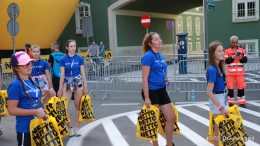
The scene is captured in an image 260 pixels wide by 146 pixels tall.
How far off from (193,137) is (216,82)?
5.59 ft

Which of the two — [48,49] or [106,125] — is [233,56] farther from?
[48,49]

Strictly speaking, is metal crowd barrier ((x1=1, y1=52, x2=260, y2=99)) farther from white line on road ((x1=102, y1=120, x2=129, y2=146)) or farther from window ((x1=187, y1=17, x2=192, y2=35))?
window ((x1=187, y1=17, x2=192, y2=35))

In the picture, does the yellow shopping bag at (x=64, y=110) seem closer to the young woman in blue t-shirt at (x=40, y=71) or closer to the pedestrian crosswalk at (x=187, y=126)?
the pedestrian crosswalk at (x=187, y=126)

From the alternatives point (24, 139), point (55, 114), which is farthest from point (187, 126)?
point (24, 139)

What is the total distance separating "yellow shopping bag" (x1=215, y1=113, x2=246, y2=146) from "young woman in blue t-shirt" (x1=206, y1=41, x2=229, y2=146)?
178 mm

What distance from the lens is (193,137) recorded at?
5.46 meters

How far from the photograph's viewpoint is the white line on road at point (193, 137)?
16.7 ft

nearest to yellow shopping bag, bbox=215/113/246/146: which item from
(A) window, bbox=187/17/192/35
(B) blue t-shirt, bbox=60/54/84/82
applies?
(B) blue t-shirt, bbox=60/54/84/82

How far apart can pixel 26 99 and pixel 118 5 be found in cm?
2113

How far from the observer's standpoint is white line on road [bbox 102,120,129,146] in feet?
17.4

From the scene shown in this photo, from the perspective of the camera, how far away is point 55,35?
21.3 meters

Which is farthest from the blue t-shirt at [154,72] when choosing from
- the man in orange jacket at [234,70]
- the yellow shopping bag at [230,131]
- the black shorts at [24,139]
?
the man in orange jacket at [234,70]

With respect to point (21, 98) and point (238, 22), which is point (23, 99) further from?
point (238, 22)

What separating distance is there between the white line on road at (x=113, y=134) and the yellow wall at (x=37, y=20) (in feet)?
45.3
